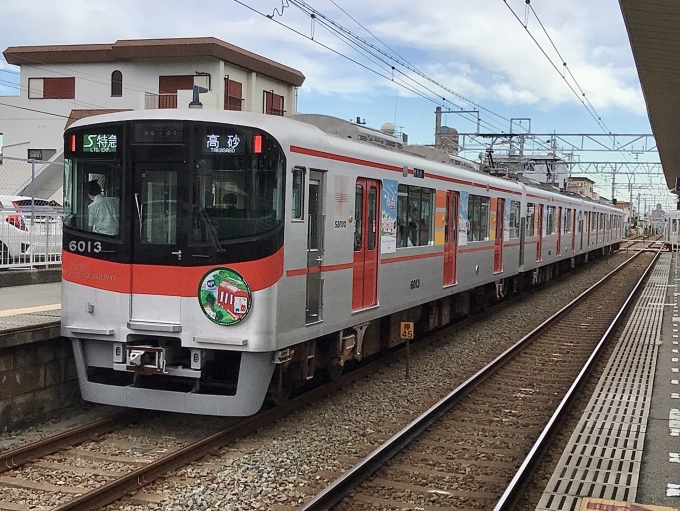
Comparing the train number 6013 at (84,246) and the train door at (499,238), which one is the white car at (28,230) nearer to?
the train number 6013 at (84,246)

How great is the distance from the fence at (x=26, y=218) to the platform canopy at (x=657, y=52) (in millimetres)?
7780

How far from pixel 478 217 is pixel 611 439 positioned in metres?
7.43

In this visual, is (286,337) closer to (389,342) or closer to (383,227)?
(383,227)

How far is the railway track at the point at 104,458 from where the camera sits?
570 centimetres

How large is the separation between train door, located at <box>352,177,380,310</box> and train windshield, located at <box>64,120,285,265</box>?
2.03 meters

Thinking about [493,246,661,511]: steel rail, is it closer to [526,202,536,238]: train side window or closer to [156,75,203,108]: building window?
[526,202,536,238]: train side window

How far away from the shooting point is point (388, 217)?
9.73 m

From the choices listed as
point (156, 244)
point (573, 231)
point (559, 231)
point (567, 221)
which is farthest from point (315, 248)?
point (573, 231)

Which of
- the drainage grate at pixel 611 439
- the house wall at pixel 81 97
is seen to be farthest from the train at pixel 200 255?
the house wall at pixel 81 97

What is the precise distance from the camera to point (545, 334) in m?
14.3

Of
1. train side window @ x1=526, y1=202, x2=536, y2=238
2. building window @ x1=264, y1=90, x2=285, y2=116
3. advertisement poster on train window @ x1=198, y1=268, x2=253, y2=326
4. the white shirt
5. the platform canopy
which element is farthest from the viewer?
building window @ x1=264, y1=90, x2=285, y2=116

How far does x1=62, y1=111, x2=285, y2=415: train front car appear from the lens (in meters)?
6.94

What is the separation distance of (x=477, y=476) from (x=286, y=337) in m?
2.03

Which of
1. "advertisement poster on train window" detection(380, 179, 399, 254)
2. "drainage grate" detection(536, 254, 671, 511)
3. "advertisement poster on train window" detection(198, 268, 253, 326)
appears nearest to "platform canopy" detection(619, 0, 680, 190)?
"advertisement poster on train window" detection(380, 179, 399, 254)
